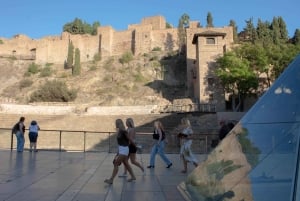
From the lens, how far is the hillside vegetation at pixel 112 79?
6250cm

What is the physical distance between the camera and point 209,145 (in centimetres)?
2005

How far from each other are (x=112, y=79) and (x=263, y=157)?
224ft

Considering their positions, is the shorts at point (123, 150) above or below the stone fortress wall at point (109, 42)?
below

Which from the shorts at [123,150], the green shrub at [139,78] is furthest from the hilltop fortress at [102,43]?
the shorts at [123,150]

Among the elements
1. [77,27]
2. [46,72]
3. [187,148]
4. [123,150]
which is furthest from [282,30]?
[123,150]

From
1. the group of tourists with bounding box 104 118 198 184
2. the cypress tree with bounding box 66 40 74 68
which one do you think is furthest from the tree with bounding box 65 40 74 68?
the group of tourists with bounding box 104 118 198 184

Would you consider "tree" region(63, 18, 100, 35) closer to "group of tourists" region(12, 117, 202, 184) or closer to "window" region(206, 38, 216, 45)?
"window" region(206, 38, 216, 45)

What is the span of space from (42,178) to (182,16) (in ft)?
251

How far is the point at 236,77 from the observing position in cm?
4503

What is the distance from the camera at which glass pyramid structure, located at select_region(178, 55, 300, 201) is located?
14.0 ft

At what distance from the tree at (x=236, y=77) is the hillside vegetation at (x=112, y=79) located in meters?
12.5

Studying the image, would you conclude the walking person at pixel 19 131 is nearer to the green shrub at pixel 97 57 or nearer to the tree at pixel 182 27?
the tree at pixel 182 27

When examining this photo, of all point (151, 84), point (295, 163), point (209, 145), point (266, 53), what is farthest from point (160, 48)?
point (295, 163)

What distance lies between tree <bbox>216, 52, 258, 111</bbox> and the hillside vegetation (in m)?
12.5
